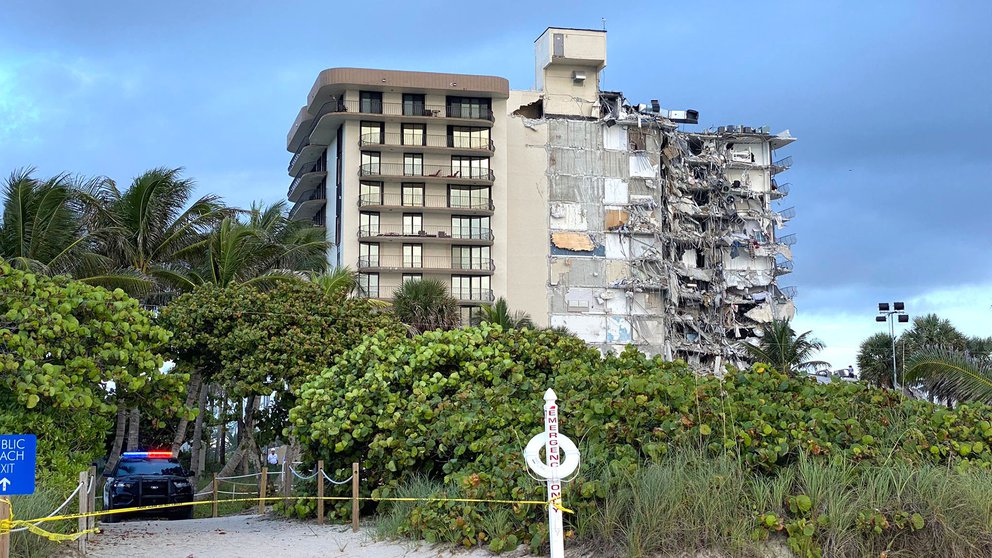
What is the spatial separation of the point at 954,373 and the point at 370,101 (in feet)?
171

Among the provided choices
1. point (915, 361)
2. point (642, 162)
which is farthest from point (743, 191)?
point (915, 361)

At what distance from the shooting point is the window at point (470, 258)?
68312 mm

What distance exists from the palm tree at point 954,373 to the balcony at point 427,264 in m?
47.5

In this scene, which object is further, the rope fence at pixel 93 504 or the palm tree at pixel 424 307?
the palm tree at pixel 424 307

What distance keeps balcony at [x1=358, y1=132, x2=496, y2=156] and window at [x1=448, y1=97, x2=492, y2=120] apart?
146 cm

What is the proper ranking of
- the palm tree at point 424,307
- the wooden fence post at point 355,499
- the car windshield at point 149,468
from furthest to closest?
the palm tree at point 424,307, the car windshield at point 149,468, the wooden fence post at point 355,499

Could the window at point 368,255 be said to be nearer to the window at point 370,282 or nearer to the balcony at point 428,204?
the window at point 370,282

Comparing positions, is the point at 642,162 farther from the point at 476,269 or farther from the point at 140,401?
the point at 140,401

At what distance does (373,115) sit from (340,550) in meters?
54.4

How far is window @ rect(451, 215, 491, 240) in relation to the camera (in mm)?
68562

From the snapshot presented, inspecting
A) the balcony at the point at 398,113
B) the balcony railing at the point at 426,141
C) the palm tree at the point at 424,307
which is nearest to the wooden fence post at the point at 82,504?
the palm tree at the point at 424,307

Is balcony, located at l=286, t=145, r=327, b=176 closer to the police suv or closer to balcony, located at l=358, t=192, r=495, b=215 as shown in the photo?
balcony, located at l=358, t=192, r=495, b=215

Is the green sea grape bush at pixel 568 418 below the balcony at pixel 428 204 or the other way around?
below

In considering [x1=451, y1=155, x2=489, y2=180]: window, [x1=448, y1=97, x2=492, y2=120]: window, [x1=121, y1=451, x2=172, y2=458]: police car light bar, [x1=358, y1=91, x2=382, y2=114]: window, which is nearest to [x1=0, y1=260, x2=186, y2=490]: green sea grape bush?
[x1=121, y1=451, x2=172, y2=458]: police car light bar
